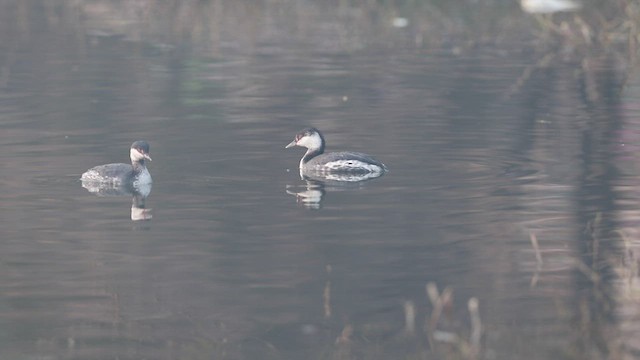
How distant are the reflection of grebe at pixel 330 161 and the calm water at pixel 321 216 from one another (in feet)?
0.68

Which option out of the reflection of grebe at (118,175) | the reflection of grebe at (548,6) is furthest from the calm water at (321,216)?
the reflection of grebe at (548,6)

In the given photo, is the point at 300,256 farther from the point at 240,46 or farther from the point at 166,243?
the point at 240,46

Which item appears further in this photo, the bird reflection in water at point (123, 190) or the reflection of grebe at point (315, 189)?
the bird reflection in water at point (123, 190)

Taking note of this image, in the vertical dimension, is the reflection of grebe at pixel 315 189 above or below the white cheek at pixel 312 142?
below

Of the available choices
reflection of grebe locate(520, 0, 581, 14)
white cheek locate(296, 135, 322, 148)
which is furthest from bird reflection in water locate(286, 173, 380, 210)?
reflection of grebe locate(520, 0, 581, 14)

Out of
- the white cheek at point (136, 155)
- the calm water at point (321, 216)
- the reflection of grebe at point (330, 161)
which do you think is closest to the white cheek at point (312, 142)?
the reflection of grebe at point (330, 161)

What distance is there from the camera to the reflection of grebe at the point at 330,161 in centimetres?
1538

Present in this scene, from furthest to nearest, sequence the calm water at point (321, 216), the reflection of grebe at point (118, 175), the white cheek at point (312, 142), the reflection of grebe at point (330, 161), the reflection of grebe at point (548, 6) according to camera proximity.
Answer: the reflection of grebe at point (548, 6), the white cheek at point (312, 142), the reflection of grebe at point (330, 161), the reflection of grebe at point (118, 175), the calm water at point (321, 216)

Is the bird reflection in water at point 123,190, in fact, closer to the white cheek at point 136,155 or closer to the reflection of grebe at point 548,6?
the white cheek at point 136,155

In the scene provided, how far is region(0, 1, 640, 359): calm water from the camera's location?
9398 millimetres

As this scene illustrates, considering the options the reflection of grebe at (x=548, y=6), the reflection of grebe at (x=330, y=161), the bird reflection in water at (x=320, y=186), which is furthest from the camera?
the reflection of grebe at (x=548, y=6)

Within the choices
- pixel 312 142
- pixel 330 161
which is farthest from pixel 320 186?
pixel 312 142

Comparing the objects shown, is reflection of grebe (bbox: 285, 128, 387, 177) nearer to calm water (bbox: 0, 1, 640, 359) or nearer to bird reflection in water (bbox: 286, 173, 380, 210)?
Answer: bird reflection in water (bbox: 286, 173, 380, 210)

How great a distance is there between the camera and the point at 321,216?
1329 centimetres
